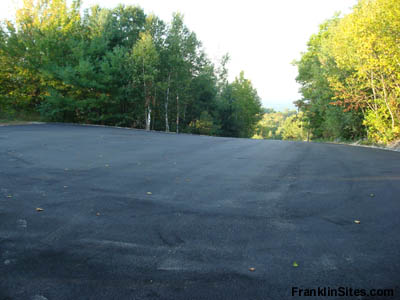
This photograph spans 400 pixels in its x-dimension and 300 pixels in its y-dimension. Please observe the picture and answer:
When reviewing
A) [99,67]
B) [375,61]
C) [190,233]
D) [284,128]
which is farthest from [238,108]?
[284,128]

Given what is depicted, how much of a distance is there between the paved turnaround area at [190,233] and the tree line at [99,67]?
2146cm

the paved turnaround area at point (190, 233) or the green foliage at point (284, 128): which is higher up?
the green foliage at point (284, 128)

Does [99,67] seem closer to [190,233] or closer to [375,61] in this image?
[375,61]

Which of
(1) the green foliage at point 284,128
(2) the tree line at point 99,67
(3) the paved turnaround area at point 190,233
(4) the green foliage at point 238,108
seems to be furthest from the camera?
(4) the green foliage at point 238,108

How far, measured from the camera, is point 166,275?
277cm

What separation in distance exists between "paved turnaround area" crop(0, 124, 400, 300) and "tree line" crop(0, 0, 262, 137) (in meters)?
21.5

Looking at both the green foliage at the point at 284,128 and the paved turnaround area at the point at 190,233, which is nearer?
the paved turnaround area at the point at 190,233

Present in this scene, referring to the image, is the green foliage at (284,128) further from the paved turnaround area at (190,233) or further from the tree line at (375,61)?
the paved turnaround area at (190,233)

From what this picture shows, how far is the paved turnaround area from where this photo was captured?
105 inches

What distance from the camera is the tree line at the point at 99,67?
26.7 metres

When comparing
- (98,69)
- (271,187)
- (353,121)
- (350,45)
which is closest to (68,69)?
(98,69)

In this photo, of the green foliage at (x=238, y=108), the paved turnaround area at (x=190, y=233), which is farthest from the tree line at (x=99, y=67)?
the paved turnaround area at (x=190, y=233)

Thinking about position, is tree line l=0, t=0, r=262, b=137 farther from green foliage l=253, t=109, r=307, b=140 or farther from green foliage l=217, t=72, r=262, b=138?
green foliage l=253, t=109, r=307, b=140

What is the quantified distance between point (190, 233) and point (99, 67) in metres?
27.5
